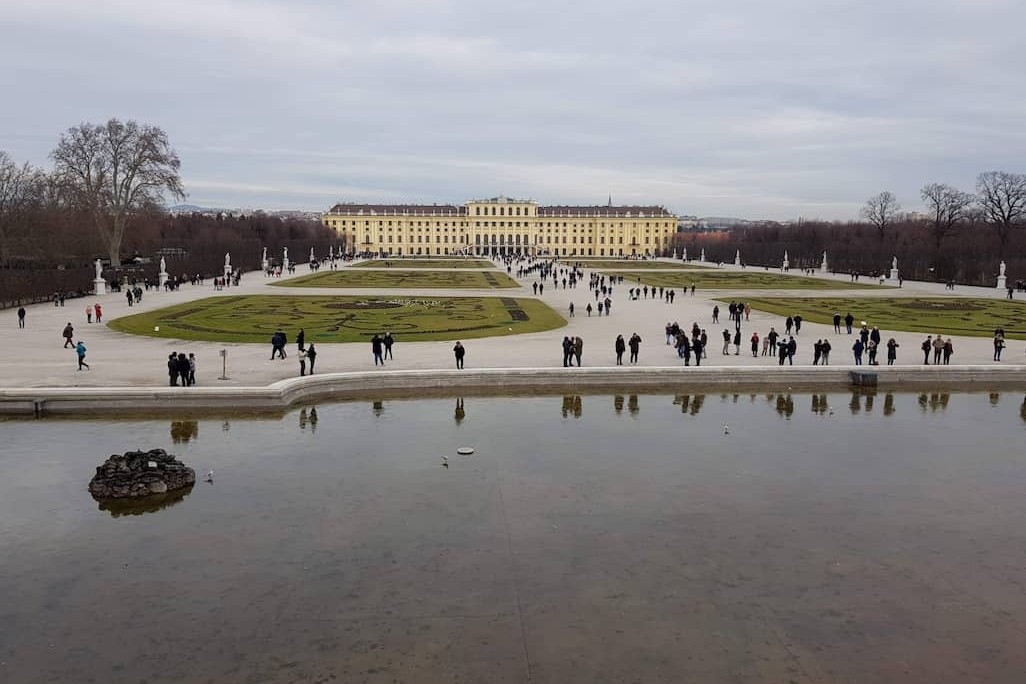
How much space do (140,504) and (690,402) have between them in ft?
40.5

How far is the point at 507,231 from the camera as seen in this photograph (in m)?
169

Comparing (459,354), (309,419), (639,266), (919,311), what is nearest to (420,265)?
(639,266)

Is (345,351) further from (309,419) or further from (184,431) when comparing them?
(184,431)

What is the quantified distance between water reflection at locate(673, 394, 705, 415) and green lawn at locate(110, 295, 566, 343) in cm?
1096

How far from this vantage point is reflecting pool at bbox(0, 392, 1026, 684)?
736cm

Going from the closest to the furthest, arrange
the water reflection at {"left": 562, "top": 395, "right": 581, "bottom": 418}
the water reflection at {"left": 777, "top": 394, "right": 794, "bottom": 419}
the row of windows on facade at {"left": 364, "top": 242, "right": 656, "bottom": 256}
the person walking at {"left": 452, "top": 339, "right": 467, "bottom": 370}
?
the water reflection at {"left": 562, "top": 395, "right": 581, "bottom": 418}, the water reflection at {"left": 777, "top": 394, "right": 794, "bottom": 419}, the person walking at {"left": 452, "top": 339, "right": 467, "bottom": 370}, the row of windows on facade at {"left": 364, "top": 242, "right": 656, "bottom": 256}

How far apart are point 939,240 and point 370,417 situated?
82.7m

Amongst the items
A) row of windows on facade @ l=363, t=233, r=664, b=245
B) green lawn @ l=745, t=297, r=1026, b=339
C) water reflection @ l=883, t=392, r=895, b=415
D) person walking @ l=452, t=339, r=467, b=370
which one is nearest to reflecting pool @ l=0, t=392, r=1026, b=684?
water reflection @ l=883, t=392, r=895, b=415

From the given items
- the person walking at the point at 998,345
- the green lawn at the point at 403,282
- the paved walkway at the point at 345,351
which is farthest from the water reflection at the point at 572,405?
the green lawn at the point at 403,282

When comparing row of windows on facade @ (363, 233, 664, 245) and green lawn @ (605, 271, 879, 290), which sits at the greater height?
row of windows on facade @ (363, 233, 664, 245)

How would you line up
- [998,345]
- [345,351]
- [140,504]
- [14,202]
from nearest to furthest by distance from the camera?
1. [140,504]
2. [998,345]
3. [345,351]
4. [14,202]

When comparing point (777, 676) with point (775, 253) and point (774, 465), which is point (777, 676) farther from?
point (775, 253)

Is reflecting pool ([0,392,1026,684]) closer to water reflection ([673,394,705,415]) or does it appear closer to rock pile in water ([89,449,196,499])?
rock pile in water ([89,449,196,499])

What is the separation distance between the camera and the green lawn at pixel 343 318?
28.8 metres
